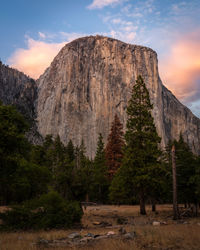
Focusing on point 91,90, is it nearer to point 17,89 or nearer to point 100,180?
point 17,89

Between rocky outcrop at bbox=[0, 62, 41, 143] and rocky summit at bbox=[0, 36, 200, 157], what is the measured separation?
22.0 inches

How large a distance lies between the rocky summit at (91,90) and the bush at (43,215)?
84859mm

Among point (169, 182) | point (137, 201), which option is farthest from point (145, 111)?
point (137, 201)

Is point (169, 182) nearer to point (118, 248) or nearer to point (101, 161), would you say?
point (118, 248)

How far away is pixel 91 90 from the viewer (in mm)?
110000

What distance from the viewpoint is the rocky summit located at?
104562 mm

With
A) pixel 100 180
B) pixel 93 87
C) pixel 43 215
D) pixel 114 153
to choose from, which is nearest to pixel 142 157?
pixel 43 215

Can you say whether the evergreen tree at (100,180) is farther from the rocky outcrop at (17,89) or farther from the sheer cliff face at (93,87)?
the rocky outcrop at (17,89)

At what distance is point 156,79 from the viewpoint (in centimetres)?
11081

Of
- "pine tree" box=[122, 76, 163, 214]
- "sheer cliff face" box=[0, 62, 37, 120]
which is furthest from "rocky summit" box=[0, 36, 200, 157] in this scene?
"pine tree" box=[122, 76, 163, 214]

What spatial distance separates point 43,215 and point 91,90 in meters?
98.5

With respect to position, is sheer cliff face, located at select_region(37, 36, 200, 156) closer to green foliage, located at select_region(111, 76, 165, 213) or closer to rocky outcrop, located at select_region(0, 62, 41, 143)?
rocky outcrop, located at select_region(0, 62, 41, 143)

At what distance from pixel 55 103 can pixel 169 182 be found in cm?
9048

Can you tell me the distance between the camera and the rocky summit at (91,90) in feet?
343
